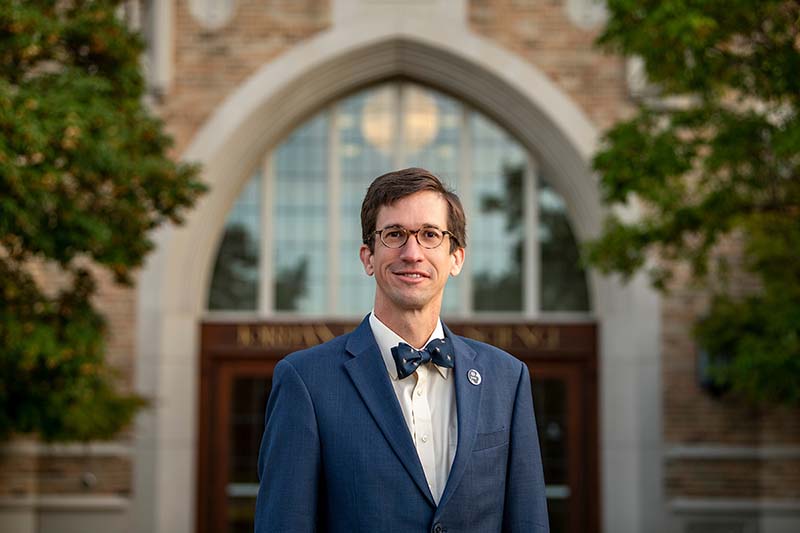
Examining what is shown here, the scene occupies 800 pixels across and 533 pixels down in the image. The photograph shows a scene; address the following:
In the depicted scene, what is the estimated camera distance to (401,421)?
268cm

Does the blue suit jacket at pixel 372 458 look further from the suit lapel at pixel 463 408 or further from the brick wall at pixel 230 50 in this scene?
the brick wall at pixel 230 50

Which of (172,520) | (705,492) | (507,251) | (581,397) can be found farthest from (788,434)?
(172,520)

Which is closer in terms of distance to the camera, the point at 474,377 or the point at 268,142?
the point at 474,377

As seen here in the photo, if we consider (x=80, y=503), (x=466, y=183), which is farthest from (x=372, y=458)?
(x=466, y=183)

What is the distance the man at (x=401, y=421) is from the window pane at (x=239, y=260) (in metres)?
10.9

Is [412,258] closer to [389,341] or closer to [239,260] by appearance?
[389,341]

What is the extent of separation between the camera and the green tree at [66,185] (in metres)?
7.13

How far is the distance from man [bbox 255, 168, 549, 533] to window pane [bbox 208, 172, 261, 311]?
35.7 ft

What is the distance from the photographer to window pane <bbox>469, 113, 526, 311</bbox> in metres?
13.5

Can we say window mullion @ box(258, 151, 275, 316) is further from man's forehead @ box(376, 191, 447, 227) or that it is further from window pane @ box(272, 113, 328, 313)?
man's forehead @ box(376, 191, 447, 227)

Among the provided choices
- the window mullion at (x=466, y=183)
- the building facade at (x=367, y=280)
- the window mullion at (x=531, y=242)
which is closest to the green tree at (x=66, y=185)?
the building facade at (x=367, y=280)

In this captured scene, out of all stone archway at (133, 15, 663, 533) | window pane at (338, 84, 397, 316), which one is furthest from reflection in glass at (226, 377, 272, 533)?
window pane at (338, 84, 397, 316)

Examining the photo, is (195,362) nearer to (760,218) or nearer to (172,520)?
(172,520)

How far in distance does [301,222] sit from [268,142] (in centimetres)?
105
